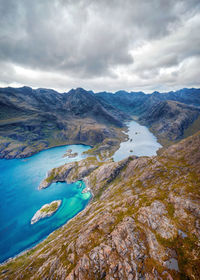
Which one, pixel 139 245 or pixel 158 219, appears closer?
pixel 139 245

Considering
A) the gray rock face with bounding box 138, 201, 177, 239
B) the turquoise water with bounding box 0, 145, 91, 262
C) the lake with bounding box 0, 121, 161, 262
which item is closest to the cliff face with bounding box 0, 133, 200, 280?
the gray rock face with bounding box 138, 201, 177, 239

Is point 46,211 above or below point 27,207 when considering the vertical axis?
above

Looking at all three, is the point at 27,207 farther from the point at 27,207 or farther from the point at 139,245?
the point at 139,245

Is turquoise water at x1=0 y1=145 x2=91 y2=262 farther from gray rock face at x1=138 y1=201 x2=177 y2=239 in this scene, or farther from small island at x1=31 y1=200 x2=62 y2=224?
gray rock face at x1=138 y1=201 x2=177 y2=239

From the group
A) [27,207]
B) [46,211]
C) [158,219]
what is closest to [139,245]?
[158,219]

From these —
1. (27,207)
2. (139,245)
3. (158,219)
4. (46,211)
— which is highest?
(158,219)

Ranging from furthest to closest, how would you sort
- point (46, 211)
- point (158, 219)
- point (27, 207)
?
point (27, 207), point (46, 211), point (158, 219)

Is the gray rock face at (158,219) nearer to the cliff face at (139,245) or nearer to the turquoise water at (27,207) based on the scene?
the cliff face at (139,245)
